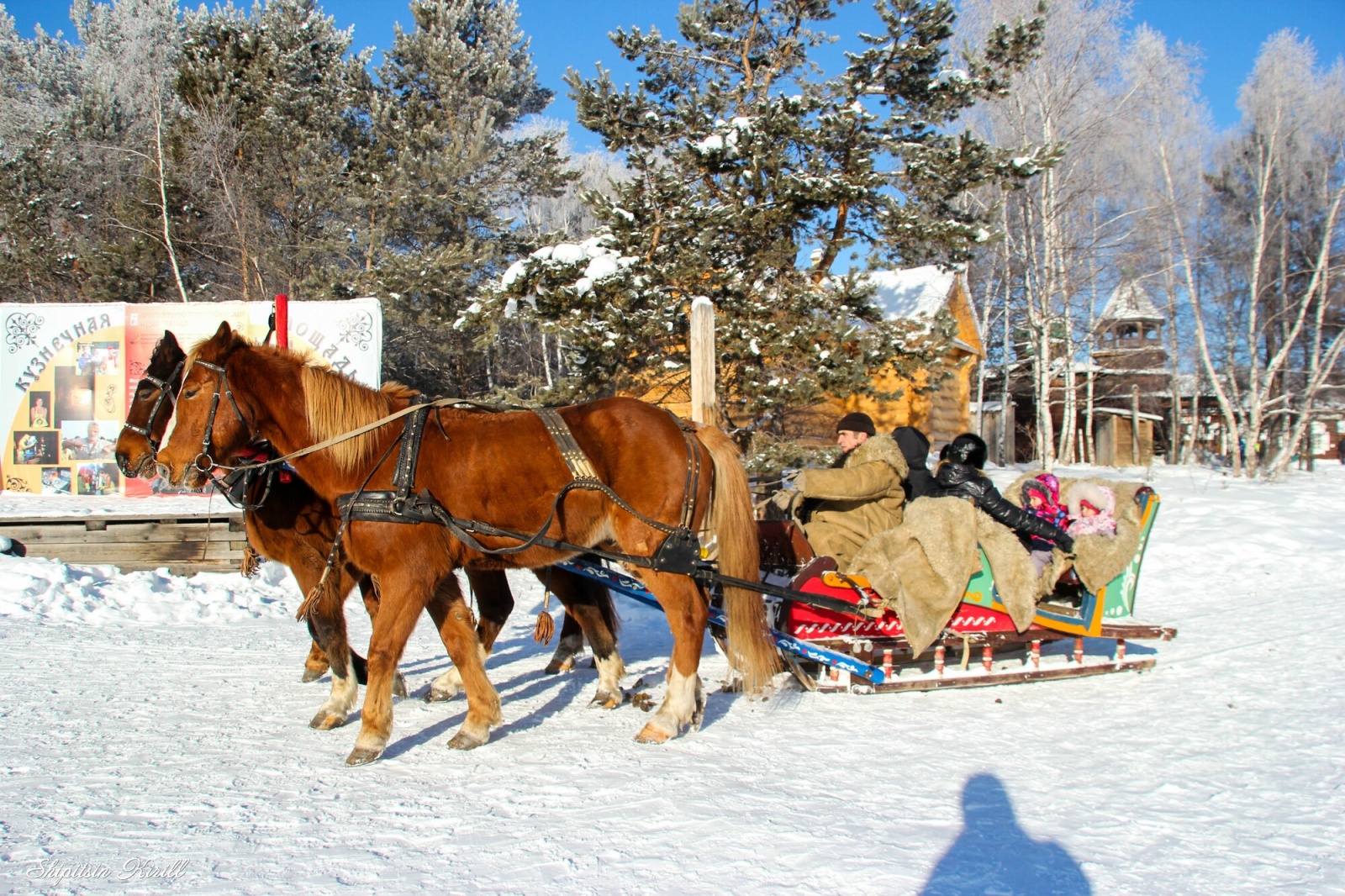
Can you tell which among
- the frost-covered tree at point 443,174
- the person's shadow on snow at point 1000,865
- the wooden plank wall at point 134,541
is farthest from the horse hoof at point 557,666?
the frost-covered tree at point 443,174

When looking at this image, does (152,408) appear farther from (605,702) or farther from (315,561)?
(605,702)

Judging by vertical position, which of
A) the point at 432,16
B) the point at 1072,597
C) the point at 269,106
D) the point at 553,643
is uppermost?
the point at 432,16

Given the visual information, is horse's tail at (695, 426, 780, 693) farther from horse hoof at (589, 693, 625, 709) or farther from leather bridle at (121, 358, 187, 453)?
leather bridle at (121, 358, 187, 453)

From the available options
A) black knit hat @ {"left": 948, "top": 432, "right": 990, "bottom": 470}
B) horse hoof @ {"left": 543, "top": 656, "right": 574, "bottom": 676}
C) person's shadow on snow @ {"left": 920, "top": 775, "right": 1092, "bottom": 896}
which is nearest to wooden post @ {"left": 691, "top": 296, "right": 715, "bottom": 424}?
black knit hat @ {"left": 948, "top": 432, "right": 990, "bottom": 470}

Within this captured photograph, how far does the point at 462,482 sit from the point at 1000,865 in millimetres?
2862

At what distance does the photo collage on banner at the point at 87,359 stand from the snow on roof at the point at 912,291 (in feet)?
33.5

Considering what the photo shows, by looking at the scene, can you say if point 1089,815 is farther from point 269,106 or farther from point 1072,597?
point 269,106

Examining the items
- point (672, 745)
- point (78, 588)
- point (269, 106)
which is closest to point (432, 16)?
point (269, 106)

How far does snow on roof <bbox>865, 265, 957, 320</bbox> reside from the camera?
61.3 ft

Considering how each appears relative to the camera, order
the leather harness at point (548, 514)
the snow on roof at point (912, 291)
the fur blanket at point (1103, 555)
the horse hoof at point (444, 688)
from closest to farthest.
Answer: the leather harness at point (548, 514)
the horse hoof at point (444, 688)
the fur blanket at point (1103, 555)
the snow on roof at point (912, 291)

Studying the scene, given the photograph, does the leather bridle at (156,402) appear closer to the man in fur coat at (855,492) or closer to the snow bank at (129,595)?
the man in fur coat at (855,492)

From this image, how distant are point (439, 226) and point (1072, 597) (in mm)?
16886

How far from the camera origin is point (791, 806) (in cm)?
349

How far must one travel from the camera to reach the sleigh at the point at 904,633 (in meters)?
5.24
